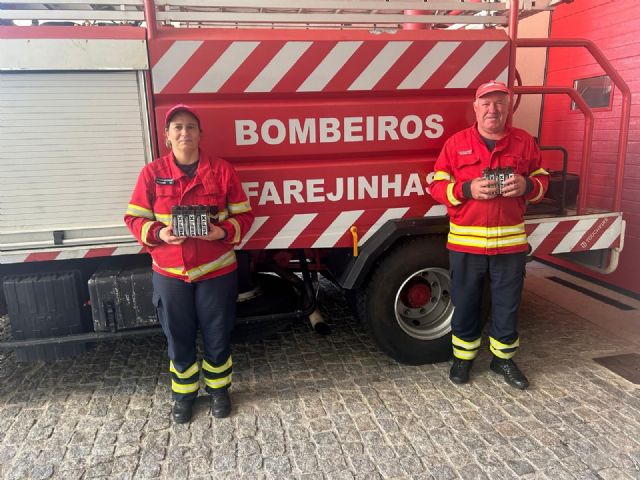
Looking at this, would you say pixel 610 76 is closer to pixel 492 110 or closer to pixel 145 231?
pixel 492 110

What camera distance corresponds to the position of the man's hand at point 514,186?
114 inches

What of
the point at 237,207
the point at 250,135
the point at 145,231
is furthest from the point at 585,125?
the point at 145,231

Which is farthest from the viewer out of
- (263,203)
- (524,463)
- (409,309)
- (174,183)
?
(409,309)

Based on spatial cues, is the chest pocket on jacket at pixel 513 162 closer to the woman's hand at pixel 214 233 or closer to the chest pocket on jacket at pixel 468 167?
the chest pocket on jacket at pixel 468 167

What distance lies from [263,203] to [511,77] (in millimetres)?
1839

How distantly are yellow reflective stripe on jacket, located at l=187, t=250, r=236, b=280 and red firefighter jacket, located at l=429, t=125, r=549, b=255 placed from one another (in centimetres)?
132

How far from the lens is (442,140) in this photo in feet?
10.7

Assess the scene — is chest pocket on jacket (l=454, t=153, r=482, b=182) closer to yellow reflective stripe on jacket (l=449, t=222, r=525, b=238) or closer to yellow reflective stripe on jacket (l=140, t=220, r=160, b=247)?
yellow reflective stripe on jacket (l=449, t=222, r=525, b=238)

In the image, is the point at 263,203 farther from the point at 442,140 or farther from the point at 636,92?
the point at 636,92

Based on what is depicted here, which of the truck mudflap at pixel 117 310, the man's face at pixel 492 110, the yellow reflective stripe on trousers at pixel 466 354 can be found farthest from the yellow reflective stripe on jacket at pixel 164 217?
the yellow reflective stripe on trousers at pixel 466 354

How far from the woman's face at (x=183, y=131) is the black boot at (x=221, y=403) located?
1448 mm

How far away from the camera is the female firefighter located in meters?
Answer: 2.64

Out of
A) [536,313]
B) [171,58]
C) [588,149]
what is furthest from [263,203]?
[536,313]

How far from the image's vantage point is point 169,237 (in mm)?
2584
